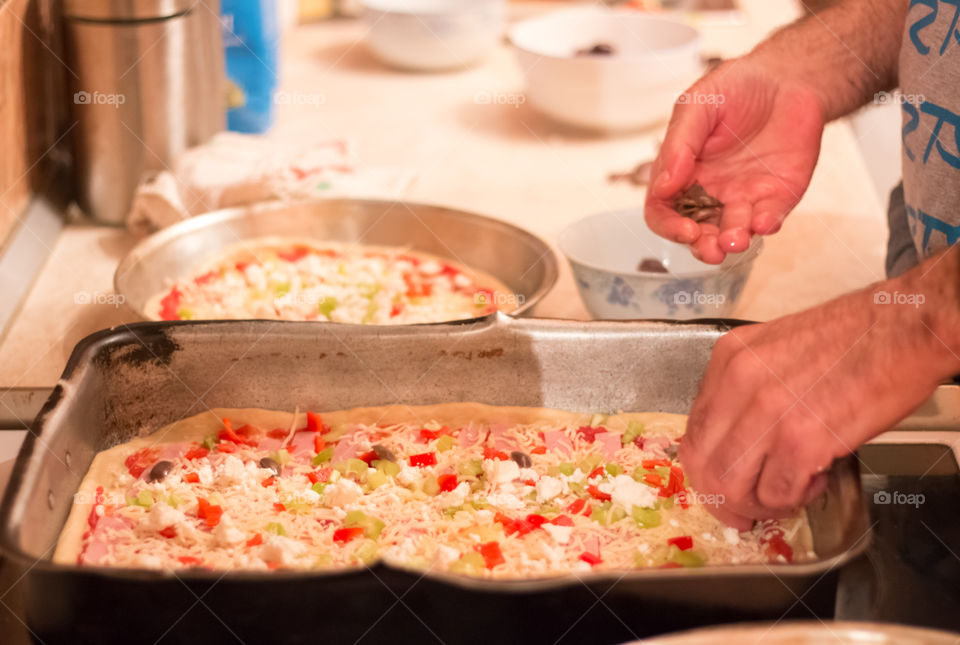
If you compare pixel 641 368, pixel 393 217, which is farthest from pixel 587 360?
pixel 393 217

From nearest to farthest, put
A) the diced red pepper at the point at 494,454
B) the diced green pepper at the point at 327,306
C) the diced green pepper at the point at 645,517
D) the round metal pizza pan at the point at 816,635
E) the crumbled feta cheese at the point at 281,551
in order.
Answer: the round metal pizza pan at the point at 816,635 → the crumbled feta cheese at the point at 281,551 → the diced green pepper at the point at 645,517 → the diced red pepper at the point at 494,454 → the diced green pepper at the point at 327,306

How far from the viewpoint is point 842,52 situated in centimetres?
148

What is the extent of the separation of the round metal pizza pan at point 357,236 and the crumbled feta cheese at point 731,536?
1.91 feet

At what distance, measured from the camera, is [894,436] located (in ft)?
4.18

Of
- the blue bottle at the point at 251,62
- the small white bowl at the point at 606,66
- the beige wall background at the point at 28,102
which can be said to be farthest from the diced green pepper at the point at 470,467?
the blue bottle at the point at 251,62

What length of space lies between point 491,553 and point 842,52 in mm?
970

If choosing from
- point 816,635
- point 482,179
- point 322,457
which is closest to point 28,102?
point 482,179

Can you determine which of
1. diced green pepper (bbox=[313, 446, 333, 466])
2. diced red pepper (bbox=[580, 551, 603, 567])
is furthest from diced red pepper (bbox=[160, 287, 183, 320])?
diced red pepper (bbox=[580, 551, 603, 567])

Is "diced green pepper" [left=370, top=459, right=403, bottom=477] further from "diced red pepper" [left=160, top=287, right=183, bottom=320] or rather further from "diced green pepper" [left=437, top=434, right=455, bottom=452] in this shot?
"diced red pepper" [left=160, top=287, right=183, bottom=320]

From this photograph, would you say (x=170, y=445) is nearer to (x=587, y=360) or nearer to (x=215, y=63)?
(x=587, y=360)

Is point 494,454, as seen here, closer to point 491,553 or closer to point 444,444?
point 444,444

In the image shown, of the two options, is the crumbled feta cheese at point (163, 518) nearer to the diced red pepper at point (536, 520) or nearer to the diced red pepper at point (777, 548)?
the diced red pepper at point (536, 520)

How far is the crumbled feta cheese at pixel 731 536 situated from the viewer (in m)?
1.08

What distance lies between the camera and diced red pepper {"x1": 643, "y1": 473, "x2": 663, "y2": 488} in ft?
3.84
